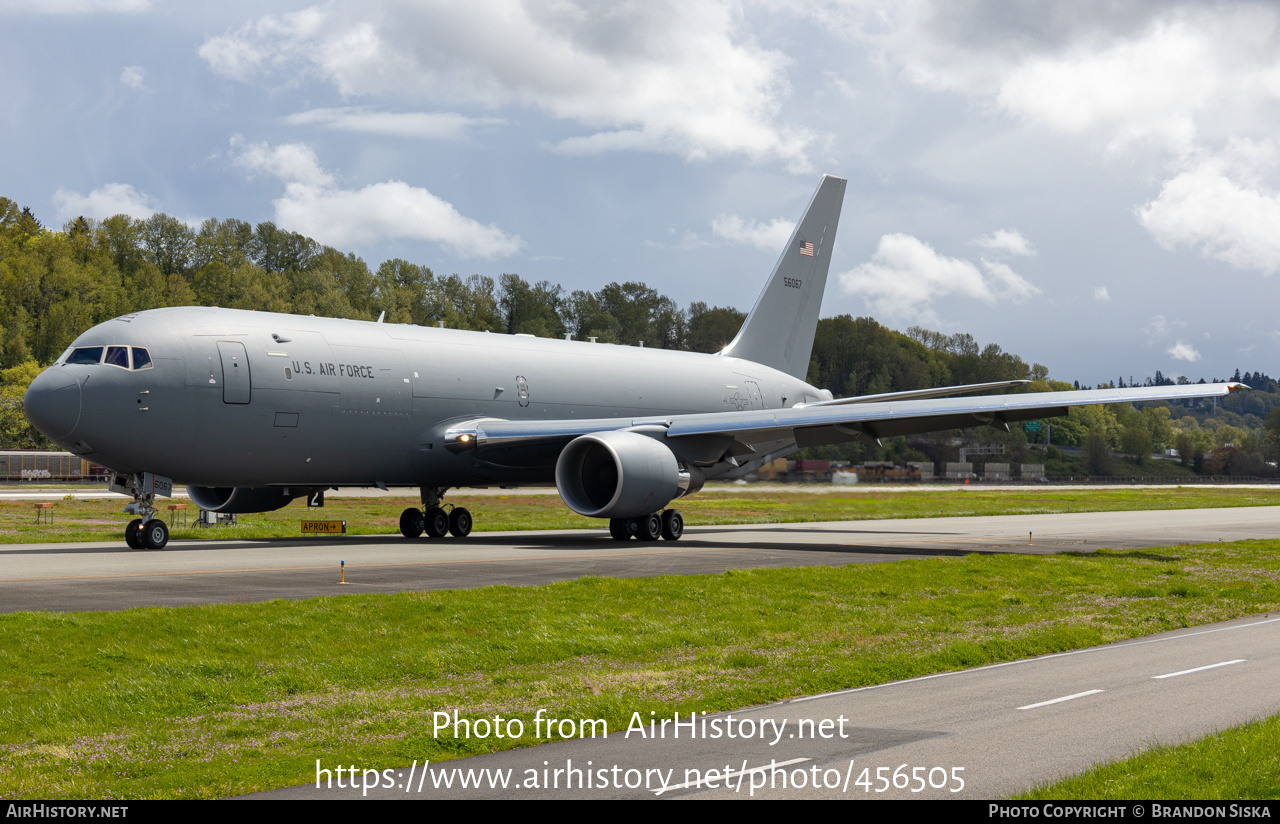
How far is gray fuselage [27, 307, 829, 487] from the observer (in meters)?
23.8

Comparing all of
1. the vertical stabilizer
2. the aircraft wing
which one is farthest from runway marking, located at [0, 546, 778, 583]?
the vertical stabilizer

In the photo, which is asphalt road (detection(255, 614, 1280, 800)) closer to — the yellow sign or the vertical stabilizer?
the yellow sign

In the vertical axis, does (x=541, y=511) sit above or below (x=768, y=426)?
below

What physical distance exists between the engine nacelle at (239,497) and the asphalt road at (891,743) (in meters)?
21.6

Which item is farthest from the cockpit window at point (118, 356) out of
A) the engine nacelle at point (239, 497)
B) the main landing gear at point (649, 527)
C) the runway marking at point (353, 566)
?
the main landing gear at point (649, 527)

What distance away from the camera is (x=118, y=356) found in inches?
945

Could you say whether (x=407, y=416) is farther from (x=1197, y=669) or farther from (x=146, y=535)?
(x=1197, y=669)

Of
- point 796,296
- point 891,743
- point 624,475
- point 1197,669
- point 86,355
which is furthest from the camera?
point 796,296

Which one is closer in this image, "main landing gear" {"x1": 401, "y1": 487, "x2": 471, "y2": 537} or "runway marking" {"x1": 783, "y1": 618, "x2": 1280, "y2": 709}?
"runway marking" {"x1": 783, "y1": 618, "x2": 1280, "y2": 709}

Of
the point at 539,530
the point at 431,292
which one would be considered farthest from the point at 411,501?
Answer: the point at 431,292

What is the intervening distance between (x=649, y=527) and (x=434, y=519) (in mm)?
6161

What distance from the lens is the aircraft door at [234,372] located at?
25.1 meters

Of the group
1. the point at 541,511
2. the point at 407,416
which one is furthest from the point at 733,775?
the point at 541,511

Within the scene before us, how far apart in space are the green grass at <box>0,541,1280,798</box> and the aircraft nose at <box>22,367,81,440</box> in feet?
36.2
